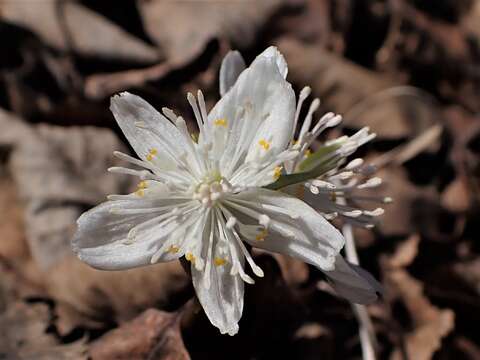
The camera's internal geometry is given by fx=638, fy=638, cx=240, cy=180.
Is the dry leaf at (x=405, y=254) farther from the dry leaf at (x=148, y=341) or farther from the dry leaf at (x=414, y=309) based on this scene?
the dry leaf at (x=148, y=341)

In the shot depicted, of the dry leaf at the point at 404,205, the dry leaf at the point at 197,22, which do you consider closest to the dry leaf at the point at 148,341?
the dry leaf at the point at 404,205

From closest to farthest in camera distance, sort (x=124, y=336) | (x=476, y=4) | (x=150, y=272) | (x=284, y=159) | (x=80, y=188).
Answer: (x=284, y=159) < (x=124, y=336) < (x=150, y=272) < (x=80, y=188) < (x=476, y=4)

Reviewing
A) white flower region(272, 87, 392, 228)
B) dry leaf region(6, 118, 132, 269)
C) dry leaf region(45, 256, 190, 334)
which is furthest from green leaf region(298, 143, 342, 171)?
dry leaf region(6, 118, 132, 269)

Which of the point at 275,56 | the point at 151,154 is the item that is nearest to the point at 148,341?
the point at 151,154


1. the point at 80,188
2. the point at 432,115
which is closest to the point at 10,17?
the point at 80,188

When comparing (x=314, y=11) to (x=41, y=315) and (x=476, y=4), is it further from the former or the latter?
(x=41, y=315)

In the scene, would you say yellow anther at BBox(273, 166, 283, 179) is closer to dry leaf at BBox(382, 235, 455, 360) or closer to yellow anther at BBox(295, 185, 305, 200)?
yellow anther at BBox(295, 185, 305, 200)

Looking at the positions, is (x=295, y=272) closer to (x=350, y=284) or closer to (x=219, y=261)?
(x=350, y=284)
